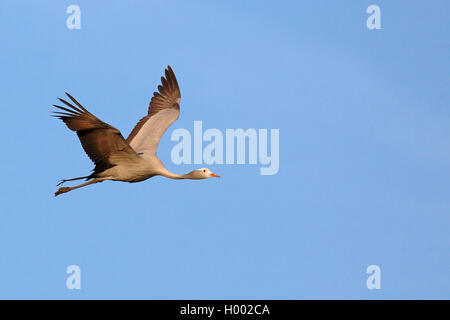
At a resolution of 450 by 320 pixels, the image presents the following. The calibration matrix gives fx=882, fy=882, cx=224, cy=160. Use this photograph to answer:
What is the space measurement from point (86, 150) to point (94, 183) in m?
1.40

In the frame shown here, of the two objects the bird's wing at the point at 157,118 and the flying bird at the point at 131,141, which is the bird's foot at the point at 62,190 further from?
the bird's wing at the point at 157,118

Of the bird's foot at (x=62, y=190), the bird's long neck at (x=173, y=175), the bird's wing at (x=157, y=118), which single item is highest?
the bird's wing at (x=157, y=118)

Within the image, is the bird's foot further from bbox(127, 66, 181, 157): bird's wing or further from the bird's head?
the bird's head

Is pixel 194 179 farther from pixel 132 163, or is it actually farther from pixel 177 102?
pixel 177 102

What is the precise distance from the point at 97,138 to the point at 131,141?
3.43 meters

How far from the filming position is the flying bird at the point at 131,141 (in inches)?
799

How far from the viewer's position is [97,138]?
20828mm

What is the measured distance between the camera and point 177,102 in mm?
26078

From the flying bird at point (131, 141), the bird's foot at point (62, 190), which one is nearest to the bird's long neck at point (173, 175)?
the flying bird at point (131, 141)

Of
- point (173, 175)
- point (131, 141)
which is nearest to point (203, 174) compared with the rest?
point (173, 175)

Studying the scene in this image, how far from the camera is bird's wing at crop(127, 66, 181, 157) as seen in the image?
23.8 metres

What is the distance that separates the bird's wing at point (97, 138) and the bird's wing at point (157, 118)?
60.5 inches

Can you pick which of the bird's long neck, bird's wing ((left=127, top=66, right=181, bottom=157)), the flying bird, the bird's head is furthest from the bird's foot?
the bird's head
